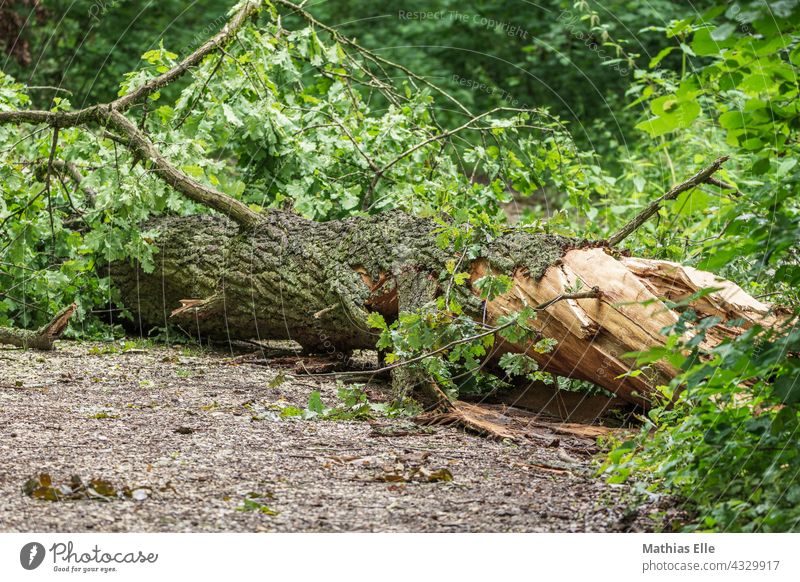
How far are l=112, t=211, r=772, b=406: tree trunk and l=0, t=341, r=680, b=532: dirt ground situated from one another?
0.36m

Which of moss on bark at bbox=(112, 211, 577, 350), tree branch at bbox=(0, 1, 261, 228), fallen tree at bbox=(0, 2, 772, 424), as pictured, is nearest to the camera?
fallen tree at bbox=(0, 2, 772, 424)

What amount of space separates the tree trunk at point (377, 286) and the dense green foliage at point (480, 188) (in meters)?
0.13

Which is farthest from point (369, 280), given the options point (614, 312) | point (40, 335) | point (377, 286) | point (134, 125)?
point (40, 335)

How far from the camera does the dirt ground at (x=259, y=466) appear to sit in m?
2.25

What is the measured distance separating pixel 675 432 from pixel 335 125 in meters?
3.46

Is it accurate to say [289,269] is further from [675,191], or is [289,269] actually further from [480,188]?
[675,191]

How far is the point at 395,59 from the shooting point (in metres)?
10.5

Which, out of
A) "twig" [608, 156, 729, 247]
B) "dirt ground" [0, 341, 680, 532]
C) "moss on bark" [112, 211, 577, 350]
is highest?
"twig" [608, 156, 729, 247]

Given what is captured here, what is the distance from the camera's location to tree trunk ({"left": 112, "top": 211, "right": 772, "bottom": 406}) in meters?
3.31

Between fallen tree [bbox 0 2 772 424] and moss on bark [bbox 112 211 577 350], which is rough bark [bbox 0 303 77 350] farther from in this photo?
moss on bark [bbox 112 211 577 350]

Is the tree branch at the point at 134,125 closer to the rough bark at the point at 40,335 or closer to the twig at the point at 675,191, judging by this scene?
the rough bark at the point at 40,335

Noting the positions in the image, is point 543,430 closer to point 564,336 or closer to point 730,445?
point 564,336

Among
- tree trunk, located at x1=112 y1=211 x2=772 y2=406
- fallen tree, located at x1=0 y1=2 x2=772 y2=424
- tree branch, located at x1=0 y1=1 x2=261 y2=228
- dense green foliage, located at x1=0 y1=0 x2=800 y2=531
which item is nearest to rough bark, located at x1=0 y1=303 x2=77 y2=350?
fallen tree, located at x1=0 y1=2 x2=772 y2=424
